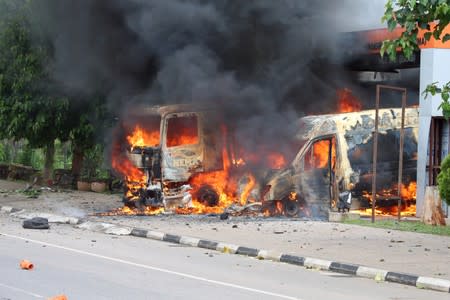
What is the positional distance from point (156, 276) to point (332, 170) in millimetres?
7879

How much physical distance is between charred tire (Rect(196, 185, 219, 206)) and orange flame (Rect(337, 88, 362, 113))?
178 inches

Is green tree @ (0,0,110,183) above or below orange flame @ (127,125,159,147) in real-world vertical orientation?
above

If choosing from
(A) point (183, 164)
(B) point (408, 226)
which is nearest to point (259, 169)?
(A) point (183, 164)

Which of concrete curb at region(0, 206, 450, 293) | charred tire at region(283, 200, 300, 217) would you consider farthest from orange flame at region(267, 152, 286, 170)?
concrete curb at region(0, 206, 450, 293)

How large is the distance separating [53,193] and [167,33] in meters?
5.61

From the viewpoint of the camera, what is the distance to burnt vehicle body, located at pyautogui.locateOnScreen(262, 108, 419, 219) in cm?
1655

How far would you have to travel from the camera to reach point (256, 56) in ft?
66.4

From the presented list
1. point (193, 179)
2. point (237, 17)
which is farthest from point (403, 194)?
point (237, 17)

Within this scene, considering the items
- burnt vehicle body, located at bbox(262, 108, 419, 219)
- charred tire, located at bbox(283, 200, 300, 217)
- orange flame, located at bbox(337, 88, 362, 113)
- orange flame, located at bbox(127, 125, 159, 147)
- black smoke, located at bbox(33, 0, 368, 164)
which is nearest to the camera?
burnt vehicle body, located at bbox(262, 108, 419, 219)

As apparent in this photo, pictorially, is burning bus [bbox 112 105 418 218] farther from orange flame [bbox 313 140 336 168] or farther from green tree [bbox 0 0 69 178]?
green tree [bbox 0 0 69 178]

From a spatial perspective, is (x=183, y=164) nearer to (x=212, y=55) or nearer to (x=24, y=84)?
(x=212, y=55)

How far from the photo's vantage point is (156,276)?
9.40 metres

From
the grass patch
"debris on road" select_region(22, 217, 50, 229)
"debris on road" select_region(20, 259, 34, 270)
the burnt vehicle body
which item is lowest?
"debris on road" select_region(20, 259, 34, 270)

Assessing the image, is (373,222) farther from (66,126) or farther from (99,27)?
(66,126)
